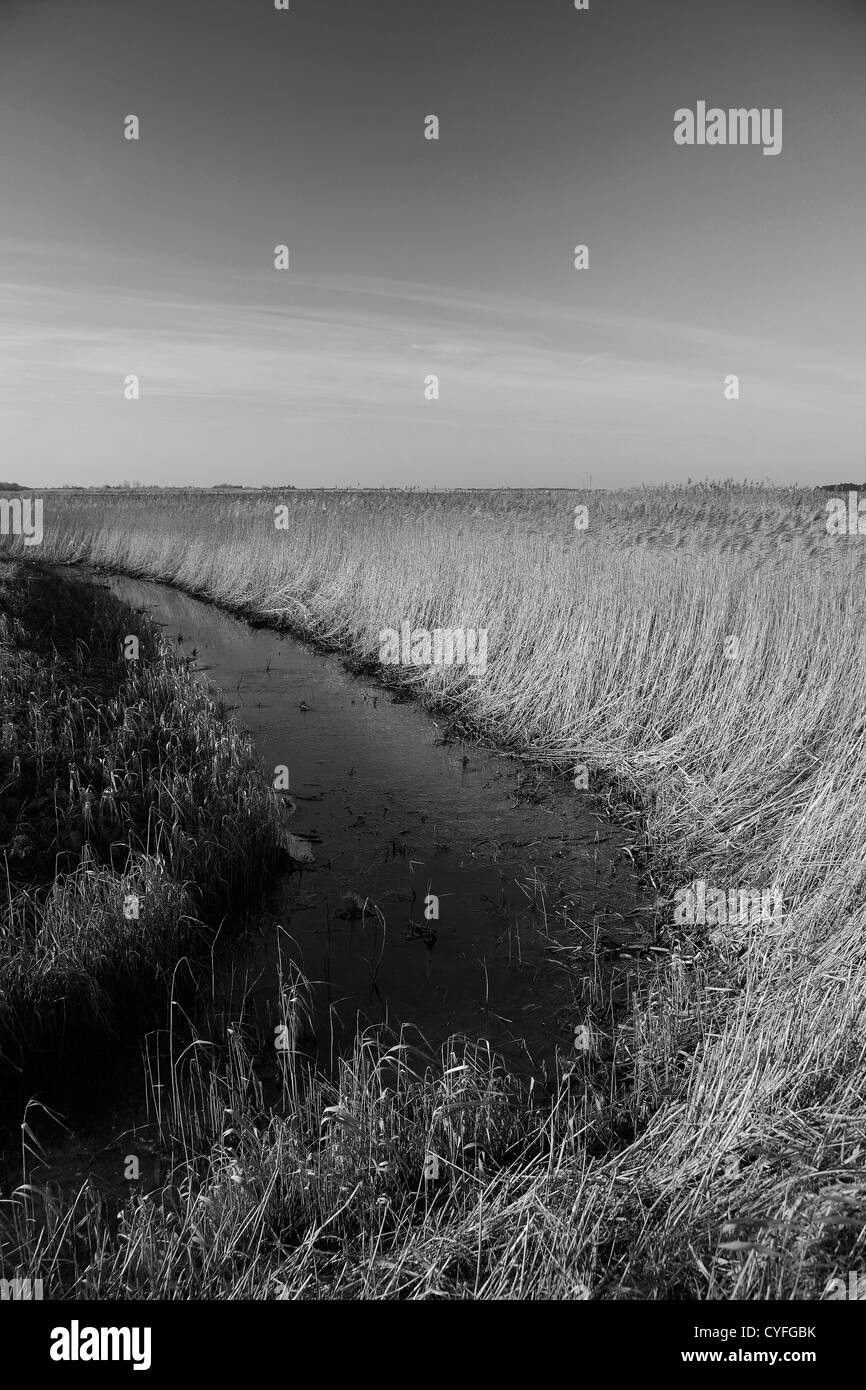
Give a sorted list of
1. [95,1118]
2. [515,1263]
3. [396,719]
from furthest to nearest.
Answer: [396,719], [95,1118], [515,1263]

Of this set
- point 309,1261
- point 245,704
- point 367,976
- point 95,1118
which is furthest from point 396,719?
point 309,1261

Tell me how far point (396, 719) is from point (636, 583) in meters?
3.18

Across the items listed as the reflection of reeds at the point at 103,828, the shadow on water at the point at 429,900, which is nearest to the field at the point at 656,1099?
the shadow on water at the point at 429,900

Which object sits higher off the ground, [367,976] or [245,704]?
[245,704]

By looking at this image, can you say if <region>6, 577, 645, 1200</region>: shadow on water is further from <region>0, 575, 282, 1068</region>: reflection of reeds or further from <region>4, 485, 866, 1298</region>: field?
<region>0, 575, 282, 1068</region>: reflection of reeds

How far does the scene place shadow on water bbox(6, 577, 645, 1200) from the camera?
404cm

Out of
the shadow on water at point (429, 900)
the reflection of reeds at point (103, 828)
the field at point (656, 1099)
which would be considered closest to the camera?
the field at point (656, 1099)

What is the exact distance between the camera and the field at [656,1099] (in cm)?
230

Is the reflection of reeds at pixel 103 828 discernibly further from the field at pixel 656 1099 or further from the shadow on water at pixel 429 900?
the field at pixel 656 1099

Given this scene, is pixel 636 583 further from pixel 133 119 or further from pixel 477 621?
pixel 133 119

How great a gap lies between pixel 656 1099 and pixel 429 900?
2120mm

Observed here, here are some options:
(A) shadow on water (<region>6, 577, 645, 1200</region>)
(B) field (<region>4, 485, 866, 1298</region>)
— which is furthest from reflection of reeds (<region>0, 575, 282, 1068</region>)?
(B) field (<region>4, 485, 866, 1298</region>)

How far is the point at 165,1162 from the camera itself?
309 centimetres

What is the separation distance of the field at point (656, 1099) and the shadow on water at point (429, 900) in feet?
1.00
